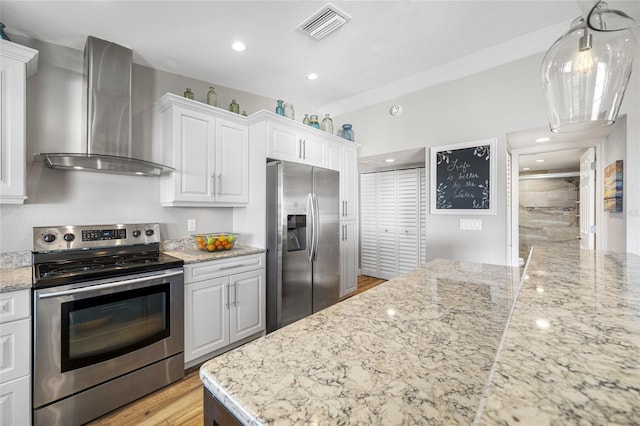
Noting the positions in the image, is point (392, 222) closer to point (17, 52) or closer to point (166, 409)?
point (166, 409)

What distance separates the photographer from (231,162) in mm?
2766

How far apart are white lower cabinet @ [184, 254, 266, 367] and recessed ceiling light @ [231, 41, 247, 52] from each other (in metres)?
1.88

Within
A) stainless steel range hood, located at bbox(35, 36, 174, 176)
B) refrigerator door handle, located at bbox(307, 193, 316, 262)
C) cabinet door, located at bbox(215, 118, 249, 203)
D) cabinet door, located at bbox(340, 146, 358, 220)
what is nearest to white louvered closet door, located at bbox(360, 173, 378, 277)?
cabinet door, located at bbox(340, 146, 358, 220)

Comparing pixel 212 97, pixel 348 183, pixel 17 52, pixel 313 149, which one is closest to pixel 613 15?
pixel 313 149

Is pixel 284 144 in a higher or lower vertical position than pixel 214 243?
higher

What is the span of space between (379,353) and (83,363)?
1922 millimetres

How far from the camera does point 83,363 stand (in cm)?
161

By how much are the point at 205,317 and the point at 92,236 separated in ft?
3.65

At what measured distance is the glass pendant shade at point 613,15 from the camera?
866 mm

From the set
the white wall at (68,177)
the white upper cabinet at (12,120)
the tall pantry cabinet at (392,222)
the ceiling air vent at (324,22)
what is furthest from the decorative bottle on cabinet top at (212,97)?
the tall pantry cabinet at (392,222)

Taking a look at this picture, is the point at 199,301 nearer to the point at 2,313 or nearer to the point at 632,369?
the point at 2,313

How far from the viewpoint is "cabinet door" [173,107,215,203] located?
7.95ft

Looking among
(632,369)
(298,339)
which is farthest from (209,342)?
(632,369)

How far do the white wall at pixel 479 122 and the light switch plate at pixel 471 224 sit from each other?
0.04 metres
